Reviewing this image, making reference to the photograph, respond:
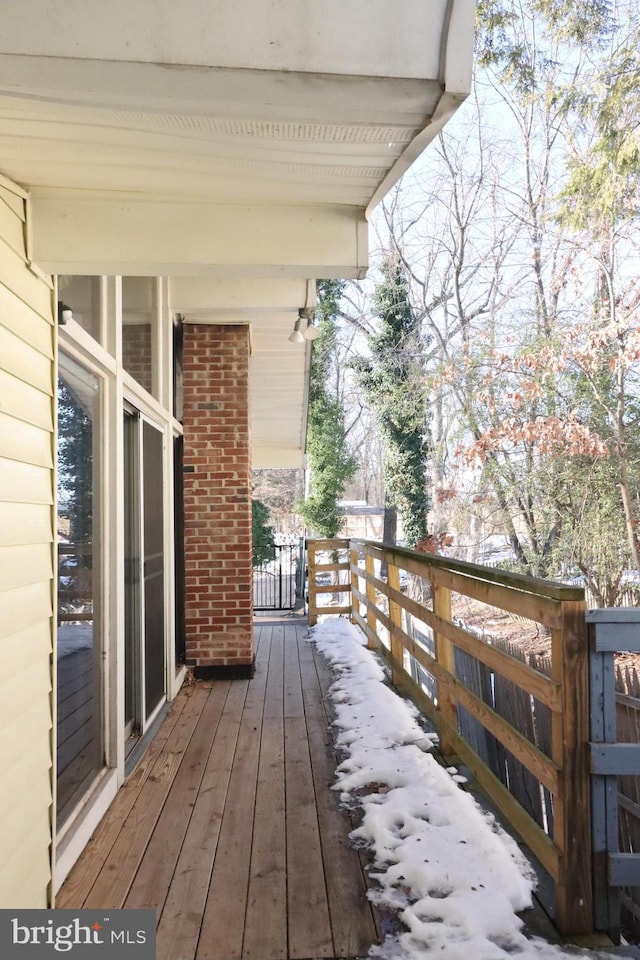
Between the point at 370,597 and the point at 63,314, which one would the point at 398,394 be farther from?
the point at 63,314

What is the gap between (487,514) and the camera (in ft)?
40.3

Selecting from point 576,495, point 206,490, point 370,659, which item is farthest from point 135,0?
point 576,495

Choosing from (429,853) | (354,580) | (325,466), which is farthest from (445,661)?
(325,466)

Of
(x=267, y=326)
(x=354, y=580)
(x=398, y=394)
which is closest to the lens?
(x=267, y=326)

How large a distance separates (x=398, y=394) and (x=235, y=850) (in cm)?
1337

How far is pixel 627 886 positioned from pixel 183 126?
228 cm

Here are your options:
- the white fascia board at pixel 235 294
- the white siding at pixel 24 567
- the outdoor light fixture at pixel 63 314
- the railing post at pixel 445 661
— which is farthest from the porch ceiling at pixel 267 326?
the white siding at pixel 24 567

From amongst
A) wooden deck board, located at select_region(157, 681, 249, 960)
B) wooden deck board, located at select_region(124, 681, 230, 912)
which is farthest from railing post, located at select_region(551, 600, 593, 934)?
wooden deck board, located at select_region(124, 681, 230, 912)

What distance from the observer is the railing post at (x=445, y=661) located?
2980 millimetres

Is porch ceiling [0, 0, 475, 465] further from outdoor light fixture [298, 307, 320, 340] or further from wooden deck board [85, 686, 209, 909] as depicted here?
outdoor light fixture [298, 307, 320, 340]

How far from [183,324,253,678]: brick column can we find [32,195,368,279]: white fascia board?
2.98 m

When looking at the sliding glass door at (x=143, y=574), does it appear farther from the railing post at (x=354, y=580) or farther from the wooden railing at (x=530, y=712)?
the railing post at (x=354, y=580)

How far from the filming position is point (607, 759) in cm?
175

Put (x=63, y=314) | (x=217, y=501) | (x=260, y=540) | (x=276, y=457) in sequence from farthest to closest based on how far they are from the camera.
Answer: (x=260, y=540), (x=276, y=457), (x=217, y=501), (x=63, y=314)
